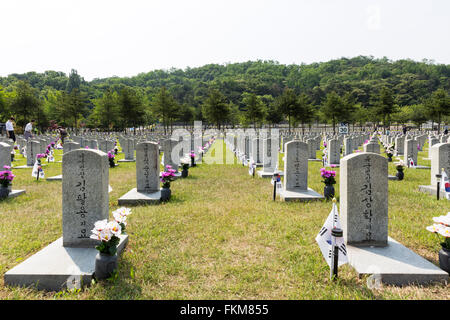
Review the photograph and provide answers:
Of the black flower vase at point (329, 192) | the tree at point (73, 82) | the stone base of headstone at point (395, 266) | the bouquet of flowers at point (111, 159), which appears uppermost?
the tree at point (73, 82)

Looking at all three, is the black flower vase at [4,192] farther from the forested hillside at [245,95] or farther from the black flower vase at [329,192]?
the forested hillside at [245,95]

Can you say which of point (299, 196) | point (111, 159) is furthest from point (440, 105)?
point (111, 159)

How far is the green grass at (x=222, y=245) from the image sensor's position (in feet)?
11.2

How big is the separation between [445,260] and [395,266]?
2.04 ft

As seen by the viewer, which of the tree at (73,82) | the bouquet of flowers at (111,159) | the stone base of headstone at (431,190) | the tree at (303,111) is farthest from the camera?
the tree at (73,82)

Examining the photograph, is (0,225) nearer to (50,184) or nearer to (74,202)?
(74,202)

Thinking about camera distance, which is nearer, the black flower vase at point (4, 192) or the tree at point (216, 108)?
the black flower vase at point (4, 192)

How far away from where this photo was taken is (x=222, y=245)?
4.77 meters

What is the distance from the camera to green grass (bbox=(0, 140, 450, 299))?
3.40 metres

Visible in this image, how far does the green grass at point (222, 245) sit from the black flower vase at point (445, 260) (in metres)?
0.33

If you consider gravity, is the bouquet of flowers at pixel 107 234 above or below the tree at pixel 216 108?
below

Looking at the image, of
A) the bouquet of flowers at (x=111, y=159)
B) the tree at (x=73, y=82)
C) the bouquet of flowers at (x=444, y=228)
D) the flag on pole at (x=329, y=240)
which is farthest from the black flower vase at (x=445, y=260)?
the tree at (x=73, y=82)

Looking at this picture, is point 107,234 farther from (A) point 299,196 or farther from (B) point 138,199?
(A) point 299,196

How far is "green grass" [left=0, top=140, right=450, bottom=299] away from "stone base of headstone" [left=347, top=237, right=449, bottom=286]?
11 centimetres
